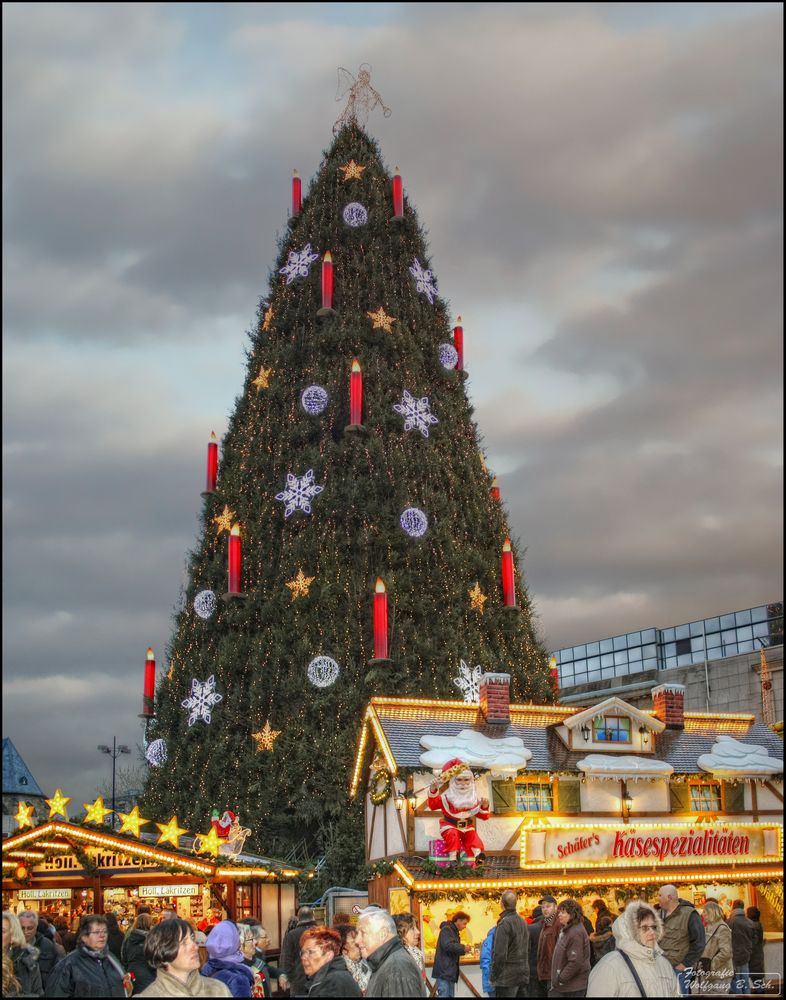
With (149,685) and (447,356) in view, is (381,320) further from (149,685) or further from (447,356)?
(149,685)

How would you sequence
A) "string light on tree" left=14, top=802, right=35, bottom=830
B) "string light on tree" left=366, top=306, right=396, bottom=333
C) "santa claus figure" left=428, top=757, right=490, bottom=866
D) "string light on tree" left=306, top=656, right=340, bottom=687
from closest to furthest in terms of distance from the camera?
1. "string light on tree" left=14, top=802, right=35, bottom=830
2. "santa claus figure" left=428, top=757, right=490, bottom=866
3. "string light on tree" left=306, top=656, right=340, bottom=687
4. "string light on tree" left=366, top=306, right=396, bottom=333

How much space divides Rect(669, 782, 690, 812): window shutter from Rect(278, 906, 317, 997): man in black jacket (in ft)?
43.6

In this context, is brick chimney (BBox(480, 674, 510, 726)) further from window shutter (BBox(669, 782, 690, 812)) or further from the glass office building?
the glass office building

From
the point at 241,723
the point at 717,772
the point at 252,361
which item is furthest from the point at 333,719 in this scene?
the point at 252,361

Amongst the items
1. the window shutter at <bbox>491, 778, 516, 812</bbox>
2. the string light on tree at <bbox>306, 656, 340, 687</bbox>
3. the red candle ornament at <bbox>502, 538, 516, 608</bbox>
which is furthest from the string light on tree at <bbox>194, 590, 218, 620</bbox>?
the window shutter at <bbox>491, 778, 516, 812</bbox>

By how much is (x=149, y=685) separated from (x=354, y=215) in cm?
1714

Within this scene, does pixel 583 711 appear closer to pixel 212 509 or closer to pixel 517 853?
pixel 517 853

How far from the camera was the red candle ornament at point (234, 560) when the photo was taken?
33469 millimetres

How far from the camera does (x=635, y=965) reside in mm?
7691

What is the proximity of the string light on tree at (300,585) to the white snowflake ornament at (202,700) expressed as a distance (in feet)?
12.0

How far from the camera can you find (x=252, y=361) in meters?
38.0

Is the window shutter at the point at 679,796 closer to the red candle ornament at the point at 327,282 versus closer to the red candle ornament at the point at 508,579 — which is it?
the red candle ornament at the point at 508,579

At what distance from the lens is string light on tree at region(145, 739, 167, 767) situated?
34.6m

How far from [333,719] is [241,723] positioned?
3.06 m
